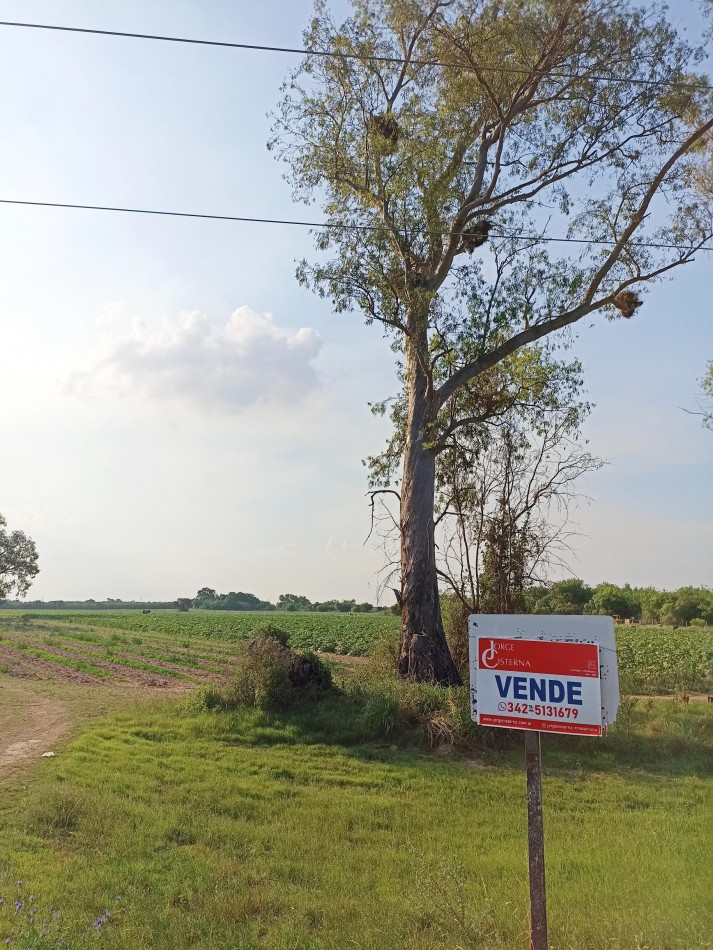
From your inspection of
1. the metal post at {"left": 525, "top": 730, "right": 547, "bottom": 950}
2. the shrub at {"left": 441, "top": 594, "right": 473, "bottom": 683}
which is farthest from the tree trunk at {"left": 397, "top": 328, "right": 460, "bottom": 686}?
the metal post at {"left": 525, "top": 730, "right": 547, "bottom": 950}

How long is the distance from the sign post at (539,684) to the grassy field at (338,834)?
3.28 ft

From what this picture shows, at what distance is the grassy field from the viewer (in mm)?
5156

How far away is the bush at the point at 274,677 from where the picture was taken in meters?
13.4

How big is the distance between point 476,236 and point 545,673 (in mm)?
14661

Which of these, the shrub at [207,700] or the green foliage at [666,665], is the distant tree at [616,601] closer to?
the green foliage at [666,665]

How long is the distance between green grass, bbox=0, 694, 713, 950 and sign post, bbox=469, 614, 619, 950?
3.23 ft

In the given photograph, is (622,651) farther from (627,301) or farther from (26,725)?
(26,725)

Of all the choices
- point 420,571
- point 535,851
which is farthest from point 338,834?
point 420,571

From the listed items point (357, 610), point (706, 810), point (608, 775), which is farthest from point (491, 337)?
point (357, 610)

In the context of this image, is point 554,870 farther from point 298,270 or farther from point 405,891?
point 298,270

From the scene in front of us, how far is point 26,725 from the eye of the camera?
13703 mm

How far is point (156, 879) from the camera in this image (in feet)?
20.2

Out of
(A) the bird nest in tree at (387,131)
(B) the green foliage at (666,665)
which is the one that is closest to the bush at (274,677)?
(B) the green foliage at (666,665)

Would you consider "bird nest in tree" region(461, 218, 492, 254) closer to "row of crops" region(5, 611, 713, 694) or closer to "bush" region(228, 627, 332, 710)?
"row of crops" region(5, 611, 713, 694)
